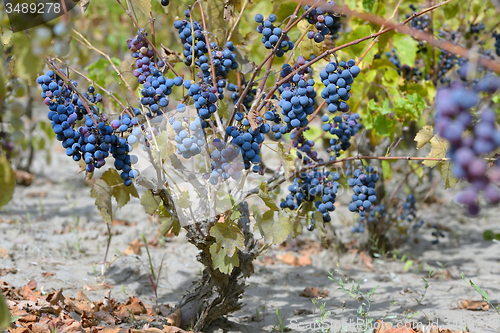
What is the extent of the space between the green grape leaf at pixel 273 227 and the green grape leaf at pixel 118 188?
615mm

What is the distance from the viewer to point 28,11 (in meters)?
1.68

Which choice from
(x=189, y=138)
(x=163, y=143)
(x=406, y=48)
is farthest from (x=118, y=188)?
(x=406, y=48)

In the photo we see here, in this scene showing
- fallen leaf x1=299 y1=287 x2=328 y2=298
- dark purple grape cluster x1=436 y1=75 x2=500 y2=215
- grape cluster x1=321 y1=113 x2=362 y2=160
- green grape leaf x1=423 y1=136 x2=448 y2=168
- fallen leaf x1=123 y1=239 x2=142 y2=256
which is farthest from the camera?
fallen leaf x1=123 y1=239 x2=142 y2=256

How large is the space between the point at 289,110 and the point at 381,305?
1.39m

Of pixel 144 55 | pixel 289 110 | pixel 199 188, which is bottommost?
pixel 199 188

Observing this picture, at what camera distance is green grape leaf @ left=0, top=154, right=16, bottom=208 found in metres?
1.00

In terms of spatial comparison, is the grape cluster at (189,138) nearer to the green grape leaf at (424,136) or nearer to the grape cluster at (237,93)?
the grape cluster at (237,93)

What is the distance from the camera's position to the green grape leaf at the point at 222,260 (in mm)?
1726

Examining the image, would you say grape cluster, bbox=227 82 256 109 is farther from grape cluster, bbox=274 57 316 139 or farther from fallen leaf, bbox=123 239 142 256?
fallen leaf, bbox=123 239 142 256

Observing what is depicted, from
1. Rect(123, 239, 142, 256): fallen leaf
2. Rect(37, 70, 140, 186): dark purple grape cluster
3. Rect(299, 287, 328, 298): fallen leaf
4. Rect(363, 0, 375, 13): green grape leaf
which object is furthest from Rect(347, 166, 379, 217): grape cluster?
Rect(123, 239, 142, 256): fallen leaf

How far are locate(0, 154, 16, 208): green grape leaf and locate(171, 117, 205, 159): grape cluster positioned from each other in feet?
2.20

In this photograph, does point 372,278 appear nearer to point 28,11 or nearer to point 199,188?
point 199,188

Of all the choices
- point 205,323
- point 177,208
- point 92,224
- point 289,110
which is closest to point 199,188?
point 177,208

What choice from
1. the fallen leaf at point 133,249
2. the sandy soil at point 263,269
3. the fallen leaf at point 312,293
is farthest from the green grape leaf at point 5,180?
the fallen leaf at point 133,249
